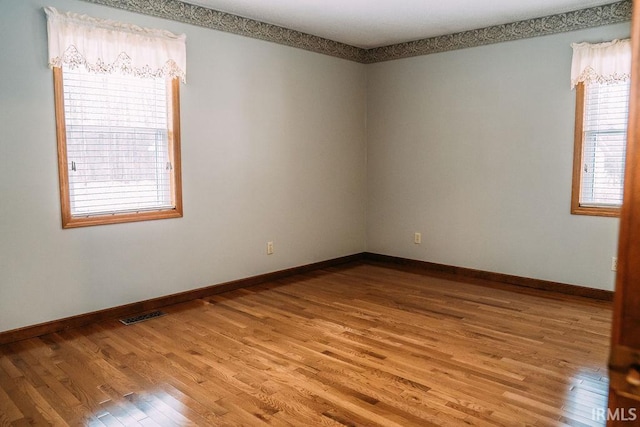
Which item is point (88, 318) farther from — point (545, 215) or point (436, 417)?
point (545, 215)

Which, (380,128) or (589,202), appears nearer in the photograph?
(589,202)

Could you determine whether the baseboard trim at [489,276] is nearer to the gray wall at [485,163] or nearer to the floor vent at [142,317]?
the gray wall at [485,163]

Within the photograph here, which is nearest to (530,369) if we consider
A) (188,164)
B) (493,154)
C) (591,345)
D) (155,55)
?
(591,345)

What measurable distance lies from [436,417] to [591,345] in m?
1.55

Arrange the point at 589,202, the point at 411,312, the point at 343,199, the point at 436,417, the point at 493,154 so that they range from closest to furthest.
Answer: the point at 436,417 → the point at 411,312 → the point at 589,202 → the point at 493,154 → the point at 343,199

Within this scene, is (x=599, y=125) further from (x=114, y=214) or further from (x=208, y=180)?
(x=114, y=214)

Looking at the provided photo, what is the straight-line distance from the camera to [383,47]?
5.72 metres

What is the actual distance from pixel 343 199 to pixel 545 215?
2.20m

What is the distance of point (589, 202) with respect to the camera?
174 inches

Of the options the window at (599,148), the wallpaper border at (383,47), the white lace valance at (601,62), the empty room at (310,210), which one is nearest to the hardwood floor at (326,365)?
the empty room at (310,210)

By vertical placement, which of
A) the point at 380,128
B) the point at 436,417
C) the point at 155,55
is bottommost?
the point at 436,417

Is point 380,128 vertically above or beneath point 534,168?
above

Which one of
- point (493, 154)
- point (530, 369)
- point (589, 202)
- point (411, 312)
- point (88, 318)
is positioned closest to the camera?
point (530, 369)

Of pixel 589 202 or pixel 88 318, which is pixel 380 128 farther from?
pixel 88 318
